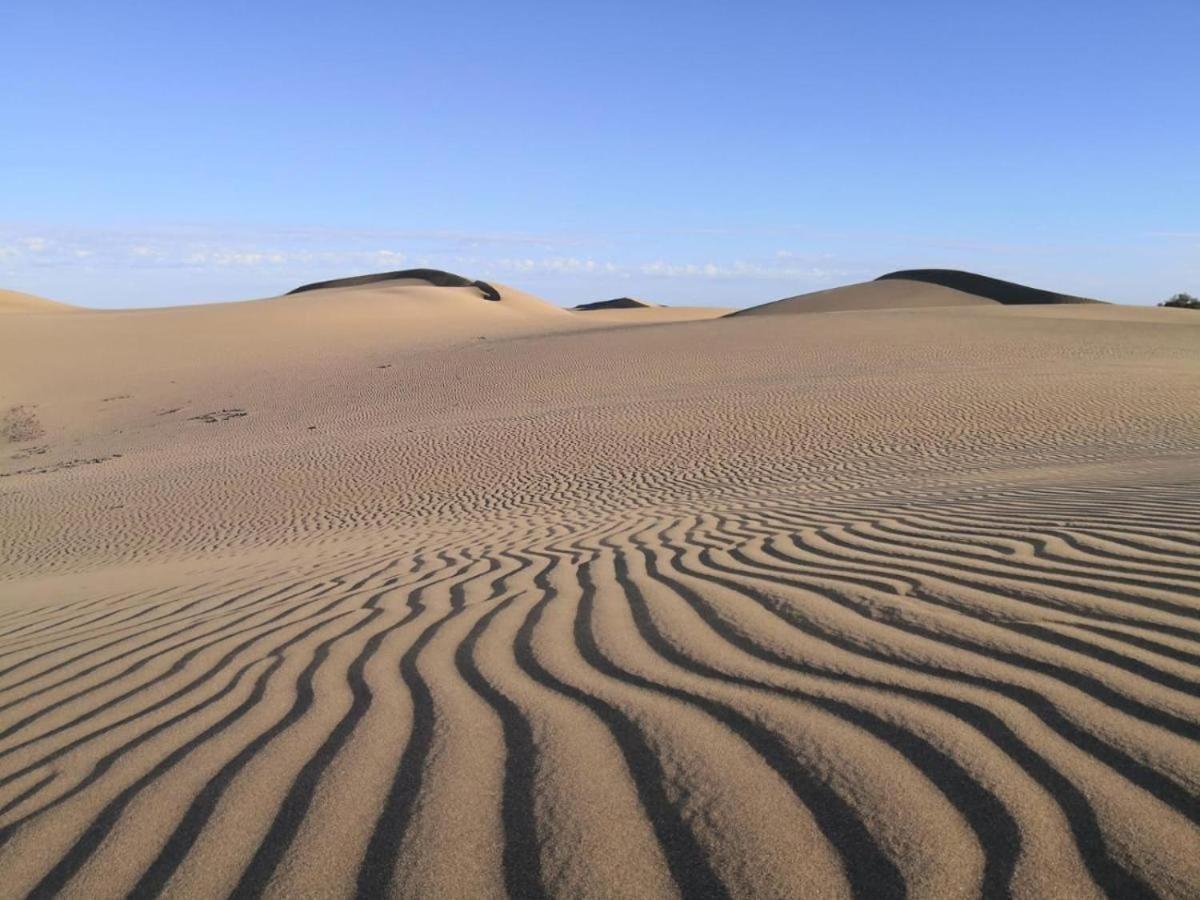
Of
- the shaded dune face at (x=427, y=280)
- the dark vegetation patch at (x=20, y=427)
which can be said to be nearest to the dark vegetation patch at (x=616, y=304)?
the shaded dune face at (x=427, y=280)

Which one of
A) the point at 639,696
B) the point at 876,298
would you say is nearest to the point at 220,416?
the point at 639,696

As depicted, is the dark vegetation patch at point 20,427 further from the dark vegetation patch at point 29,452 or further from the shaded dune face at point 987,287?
the shaded dune face at point 987,287

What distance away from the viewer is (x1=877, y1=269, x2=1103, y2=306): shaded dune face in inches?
2105

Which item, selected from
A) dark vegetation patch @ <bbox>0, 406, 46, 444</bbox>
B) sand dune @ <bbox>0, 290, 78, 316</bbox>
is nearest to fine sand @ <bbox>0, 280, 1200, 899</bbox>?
dark vegetation patch @ <bbox>0, 406, 46, 444</bbox>

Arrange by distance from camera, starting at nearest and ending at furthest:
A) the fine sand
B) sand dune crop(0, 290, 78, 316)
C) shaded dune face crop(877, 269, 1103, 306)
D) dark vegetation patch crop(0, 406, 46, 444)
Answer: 1. the fine sand
2. dark vegetation patch crop(0, 406, 46, 444)
3. shaded dune face crop(877, 269, 1103, 306)
4. sand dune crop(0, 290, 78, 316)

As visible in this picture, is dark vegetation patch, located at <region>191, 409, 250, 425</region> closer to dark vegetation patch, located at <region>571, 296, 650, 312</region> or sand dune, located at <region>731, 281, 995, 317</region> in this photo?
sand dune, located at <region>731, 281, 995, 317</region>

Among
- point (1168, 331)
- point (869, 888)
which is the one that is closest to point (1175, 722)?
point (869, 888)

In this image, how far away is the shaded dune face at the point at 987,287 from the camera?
53469 mm

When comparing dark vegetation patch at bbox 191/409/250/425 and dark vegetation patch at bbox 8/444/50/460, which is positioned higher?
dark vegetation patch at bbox 191/409/250/425

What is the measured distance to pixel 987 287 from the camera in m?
56.8

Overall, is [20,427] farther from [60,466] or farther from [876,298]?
[876,298]

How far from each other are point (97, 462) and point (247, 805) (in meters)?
18.8

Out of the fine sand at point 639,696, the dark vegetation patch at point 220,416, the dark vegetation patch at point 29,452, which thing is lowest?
the dark vegetation patch at point 29,452

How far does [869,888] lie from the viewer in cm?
206
